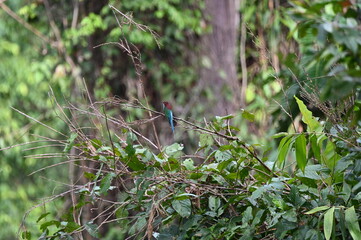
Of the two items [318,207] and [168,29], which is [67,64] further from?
[318,207]

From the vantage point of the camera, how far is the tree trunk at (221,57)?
5.16 m

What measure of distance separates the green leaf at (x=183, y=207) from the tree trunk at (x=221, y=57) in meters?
3.39

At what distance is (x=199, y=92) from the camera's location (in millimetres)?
5188

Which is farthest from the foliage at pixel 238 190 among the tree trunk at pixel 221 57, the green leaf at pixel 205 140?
the tree trunk at pixel 221 57

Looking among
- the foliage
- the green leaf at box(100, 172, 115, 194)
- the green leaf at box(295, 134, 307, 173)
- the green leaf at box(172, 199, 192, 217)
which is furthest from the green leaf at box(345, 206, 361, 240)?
the green leaf at box(100, 172, 115, 194)

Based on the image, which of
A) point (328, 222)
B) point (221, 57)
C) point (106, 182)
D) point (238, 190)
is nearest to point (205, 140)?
point (238, 190)

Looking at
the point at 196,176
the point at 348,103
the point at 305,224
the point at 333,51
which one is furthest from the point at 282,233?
the point at 333,51

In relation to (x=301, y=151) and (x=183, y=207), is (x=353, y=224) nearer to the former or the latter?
(x=301, y=151)

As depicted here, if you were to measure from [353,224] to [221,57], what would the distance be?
3.91 m

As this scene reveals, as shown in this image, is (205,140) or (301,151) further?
(205,140)

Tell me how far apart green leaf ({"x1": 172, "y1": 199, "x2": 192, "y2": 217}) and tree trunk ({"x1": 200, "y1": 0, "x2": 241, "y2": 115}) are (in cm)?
339

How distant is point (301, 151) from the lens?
61.1 inches

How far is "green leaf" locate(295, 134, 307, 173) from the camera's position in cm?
155

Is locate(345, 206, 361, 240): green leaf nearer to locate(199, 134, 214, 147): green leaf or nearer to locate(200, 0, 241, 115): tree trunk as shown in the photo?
locate(199, 134, 214, 147): green leaf
